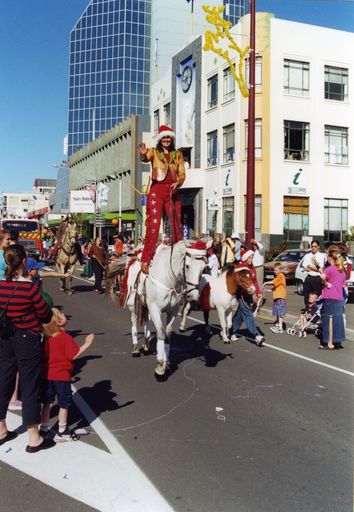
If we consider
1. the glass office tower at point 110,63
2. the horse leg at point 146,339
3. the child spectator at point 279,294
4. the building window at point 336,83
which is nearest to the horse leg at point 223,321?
the horse leg at point 146,339

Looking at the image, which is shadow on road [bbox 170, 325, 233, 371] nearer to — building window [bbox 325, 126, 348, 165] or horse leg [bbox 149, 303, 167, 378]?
horse leg [bbox 149, 303, 167, 378]

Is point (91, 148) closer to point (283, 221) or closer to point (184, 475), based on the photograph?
point (283, 221)

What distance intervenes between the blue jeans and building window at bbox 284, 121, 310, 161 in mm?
22516

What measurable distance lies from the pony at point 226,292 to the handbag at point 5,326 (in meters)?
5.74

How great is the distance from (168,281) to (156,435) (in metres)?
2.66

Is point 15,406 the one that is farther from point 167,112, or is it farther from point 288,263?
point 167,112

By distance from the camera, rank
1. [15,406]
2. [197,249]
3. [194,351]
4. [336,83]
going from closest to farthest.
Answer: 1. [15,406]
2. [197,249]
3. [194,351]
4. [336,83]

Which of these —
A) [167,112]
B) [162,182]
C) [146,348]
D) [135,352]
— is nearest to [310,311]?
[146,348]

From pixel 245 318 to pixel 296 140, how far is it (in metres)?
23.7

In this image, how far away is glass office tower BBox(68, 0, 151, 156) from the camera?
325 feet

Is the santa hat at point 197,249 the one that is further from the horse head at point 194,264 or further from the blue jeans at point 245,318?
the blue jeans at point 245,318

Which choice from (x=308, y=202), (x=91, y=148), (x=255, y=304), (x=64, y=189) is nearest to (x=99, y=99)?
(x=64, y=189)

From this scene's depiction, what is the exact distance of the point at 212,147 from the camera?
36.2 meters

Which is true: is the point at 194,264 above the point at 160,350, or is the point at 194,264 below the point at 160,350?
above
